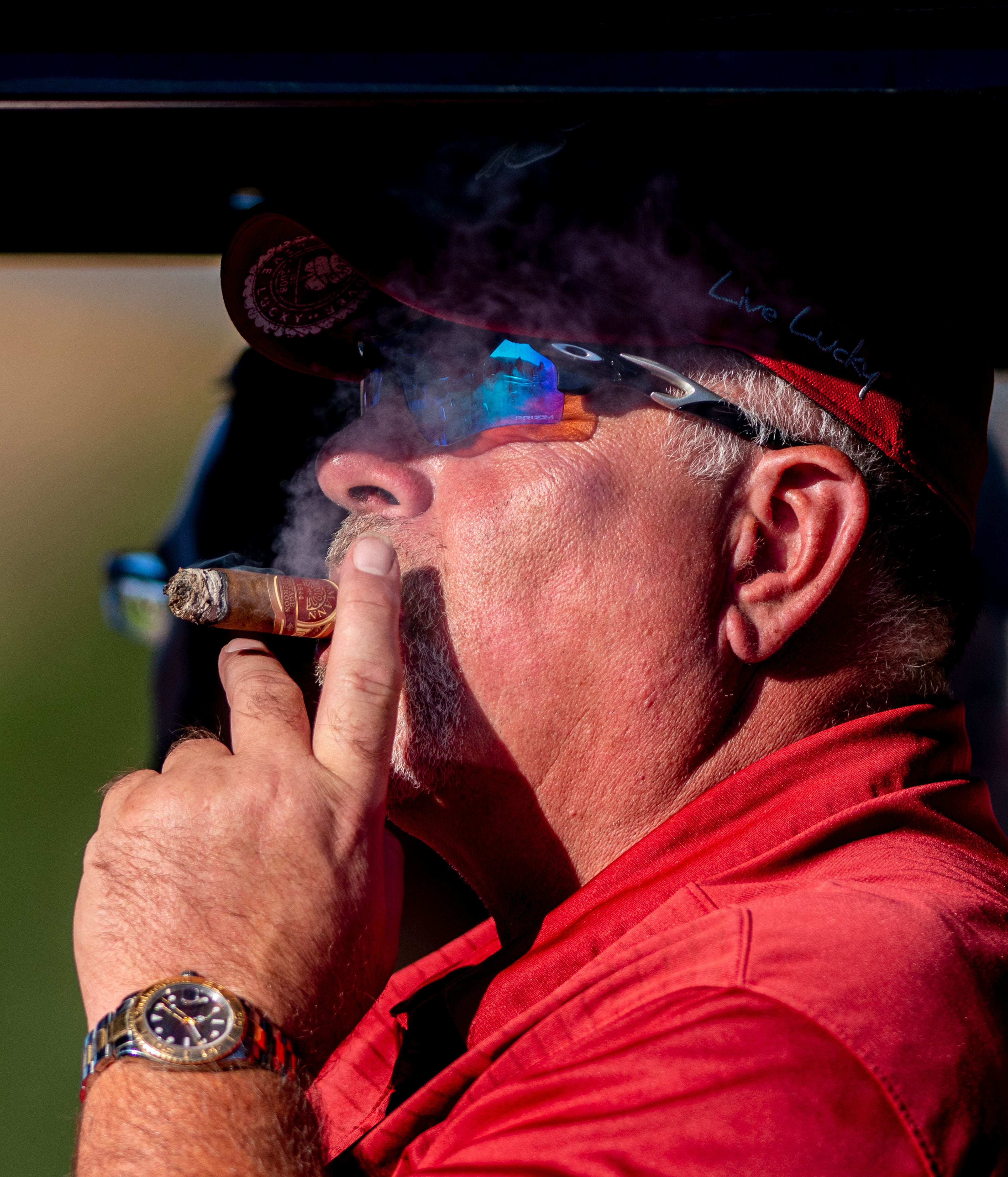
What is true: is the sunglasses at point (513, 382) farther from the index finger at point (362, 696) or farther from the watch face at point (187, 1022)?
the watch face at point (187, 1022)

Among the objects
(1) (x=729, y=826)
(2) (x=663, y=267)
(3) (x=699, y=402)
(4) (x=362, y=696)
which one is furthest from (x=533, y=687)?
(2) (x=663, y=267)

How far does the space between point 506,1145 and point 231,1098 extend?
43 cm

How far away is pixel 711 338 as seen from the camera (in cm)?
175

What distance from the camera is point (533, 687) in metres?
1.79

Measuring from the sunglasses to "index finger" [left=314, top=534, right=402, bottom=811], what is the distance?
45 centimetres

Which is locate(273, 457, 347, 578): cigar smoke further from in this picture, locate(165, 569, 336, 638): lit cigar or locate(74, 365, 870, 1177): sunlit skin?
locate(74, 365, 870, 1177): sunlit skin

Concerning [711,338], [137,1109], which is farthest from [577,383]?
[137,1109]

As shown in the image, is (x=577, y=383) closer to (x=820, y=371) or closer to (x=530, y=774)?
(x=820, y=371)

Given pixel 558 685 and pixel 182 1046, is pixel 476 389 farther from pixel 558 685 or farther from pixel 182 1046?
pixel 182 1046

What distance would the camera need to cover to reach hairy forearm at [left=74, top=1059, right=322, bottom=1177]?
125 cm

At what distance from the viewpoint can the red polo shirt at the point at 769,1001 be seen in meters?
1.09

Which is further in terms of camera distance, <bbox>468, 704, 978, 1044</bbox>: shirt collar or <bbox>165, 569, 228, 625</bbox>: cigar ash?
<bbox>165, 569, 228, 625</bbox>: cigar ash

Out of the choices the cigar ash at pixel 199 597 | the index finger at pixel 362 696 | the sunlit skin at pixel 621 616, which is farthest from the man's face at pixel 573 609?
the cigar ash at pixel 199 597

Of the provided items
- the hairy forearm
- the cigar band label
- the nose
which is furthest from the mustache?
the hairy forearm
